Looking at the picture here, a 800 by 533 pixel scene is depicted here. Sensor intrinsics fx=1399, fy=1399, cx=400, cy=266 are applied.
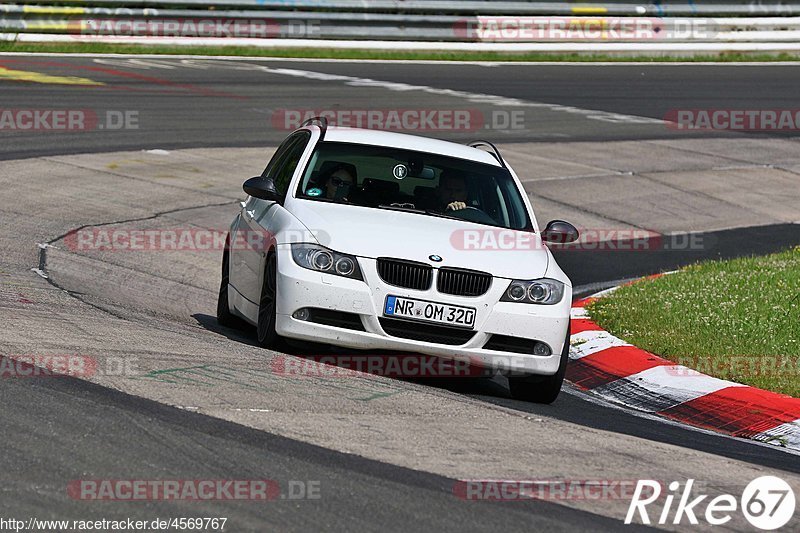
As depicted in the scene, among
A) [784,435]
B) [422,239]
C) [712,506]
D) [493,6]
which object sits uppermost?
[493,6]

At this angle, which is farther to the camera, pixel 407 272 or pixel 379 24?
pixel 379 24

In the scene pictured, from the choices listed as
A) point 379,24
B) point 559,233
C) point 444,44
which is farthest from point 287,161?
point 444,44

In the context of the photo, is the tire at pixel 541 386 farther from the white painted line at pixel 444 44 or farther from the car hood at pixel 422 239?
the white painted line at pixel 444 44

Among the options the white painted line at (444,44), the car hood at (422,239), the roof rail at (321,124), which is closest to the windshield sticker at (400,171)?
the car hood at (422,239)

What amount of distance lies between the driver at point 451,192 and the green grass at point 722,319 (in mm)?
1784

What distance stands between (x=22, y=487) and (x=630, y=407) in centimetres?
470

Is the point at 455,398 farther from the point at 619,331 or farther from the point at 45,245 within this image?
the point at 45,245

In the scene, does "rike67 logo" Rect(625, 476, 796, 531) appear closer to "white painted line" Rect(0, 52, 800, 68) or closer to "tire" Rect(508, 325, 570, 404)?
"tire" Rect(508, 325, 570, 404)

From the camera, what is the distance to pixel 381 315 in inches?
324

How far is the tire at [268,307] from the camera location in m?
8.58

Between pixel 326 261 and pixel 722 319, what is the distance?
3.68 m

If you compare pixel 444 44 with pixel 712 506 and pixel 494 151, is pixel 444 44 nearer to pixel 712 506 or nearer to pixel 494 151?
pixel 494 151

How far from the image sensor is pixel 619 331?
1063 centimetres

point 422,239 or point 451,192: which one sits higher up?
point 451,192
